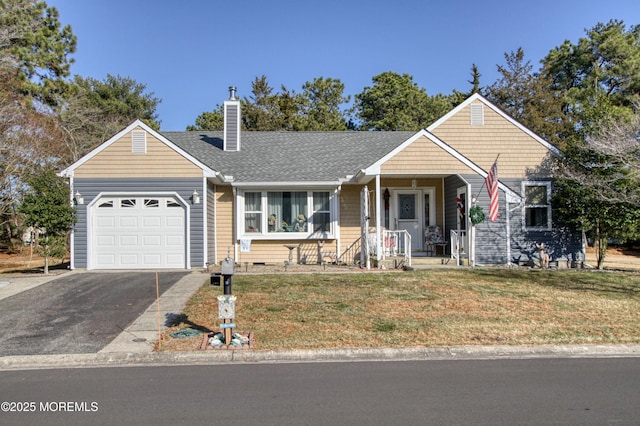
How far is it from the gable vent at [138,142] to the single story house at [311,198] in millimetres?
32

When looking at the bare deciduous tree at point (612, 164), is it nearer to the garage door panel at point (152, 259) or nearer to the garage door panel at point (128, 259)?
the garage door panel at point (152, 259)

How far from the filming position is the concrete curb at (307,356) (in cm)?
669

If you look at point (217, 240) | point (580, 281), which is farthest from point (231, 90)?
point (580, 281)

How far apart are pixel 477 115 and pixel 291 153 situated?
689 centimetres

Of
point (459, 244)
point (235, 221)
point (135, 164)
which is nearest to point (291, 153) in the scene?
point (235, 221)

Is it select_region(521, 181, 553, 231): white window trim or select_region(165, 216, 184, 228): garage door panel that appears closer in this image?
select_region(165, 216, 184, 228): garage door panel

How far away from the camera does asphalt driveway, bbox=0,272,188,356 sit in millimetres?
7500

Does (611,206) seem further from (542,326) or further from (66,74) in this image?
(66,74)

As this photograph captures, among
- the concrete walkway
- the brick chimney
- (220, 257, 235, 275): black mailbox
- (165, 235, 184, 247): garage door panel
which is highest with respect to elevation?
the brick chimney

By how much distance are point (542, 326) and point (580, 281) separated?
5.67 meters

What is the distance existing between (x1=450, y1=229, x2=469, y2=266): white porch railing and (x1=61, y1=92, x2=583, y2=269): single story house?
0.16 ft

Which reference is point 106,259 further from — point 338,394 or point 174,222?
point 338,394

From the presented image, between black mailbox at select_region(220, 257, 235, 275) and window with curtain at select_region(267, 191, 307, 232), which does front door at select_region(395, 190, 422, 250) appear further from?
black mailbox at select_region(220, 257, 235, 275)

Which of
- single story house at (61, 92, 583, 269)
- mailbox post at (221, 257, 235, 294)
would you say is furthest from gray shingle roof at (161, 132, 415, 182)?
mailbox post at (221, 257, 235, 294)
